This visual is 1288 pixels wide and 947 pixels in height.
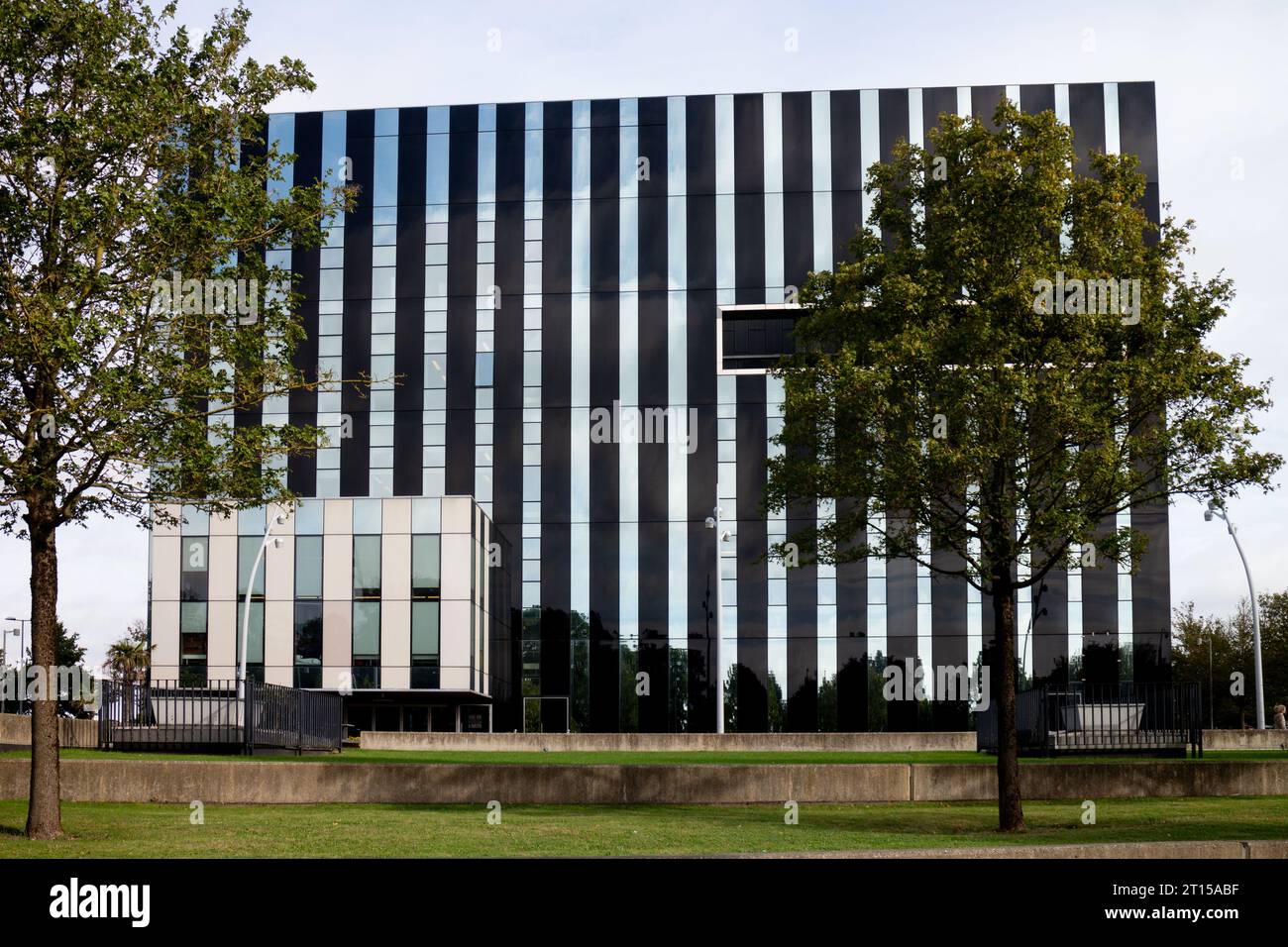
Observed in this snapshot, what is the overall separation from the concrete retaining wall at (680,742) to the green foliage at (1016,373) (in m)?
18.3

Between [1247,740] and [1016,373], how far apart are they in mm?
22403

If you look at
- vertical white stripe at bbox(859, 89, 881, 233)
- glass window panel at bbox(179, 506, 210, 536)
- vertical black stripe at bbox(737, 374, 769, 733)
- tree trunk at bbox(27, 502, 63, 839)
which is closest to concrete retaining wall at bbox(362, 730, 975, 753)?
vertical black stripe at bbox(737, 374, 769, 733)

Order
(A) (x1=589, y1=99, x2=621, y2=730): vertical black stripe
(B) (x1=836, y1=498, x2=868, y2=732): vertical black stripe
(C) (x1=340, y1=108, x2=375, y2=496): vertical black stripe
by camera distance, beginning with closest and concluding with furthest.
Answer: (B) (x1=836, y1=498, x2=868, y2=732): vertical black stripe
(A) (x1=589, y1=99, x2=621, y2=730): vertical black stripe
(C) (x1=340, y1=108, x2=375, y2=496): vertical black stripe

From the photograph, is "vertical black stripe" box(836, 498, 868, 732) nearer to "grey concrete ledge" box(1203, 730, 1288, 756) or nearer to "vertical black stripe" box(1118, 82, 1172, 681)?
"vertical black stripe" box(1118, 82, 1172, 681)

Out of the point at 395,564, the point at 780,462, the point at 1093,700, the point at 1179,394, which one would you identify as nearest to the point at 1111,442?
the point at 1179,394

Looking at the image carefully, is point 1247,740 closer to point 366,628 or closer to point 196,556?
point 366,628

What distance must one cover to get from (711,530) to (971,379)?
4138 centimetres

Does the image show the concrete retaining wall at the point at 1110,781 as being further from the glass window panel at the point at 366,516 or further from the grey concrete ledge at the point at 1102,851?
the glass window panel at the point at 366,516

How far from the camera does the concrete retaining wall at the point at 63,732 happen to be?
25.6 meters

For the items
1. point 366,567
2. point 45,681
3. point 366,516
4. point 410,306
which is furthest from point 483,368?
point 45,681

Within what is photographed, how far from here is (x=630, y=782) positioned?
21.5 m

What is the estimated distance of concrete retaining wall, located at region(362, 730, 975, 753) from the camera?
37594 mm

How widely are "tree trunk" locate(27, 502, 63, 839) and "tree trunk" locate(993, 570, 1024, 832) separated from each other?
37.2ft

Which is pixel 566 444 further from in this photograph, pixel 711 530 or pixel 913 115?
pixel 913 115
